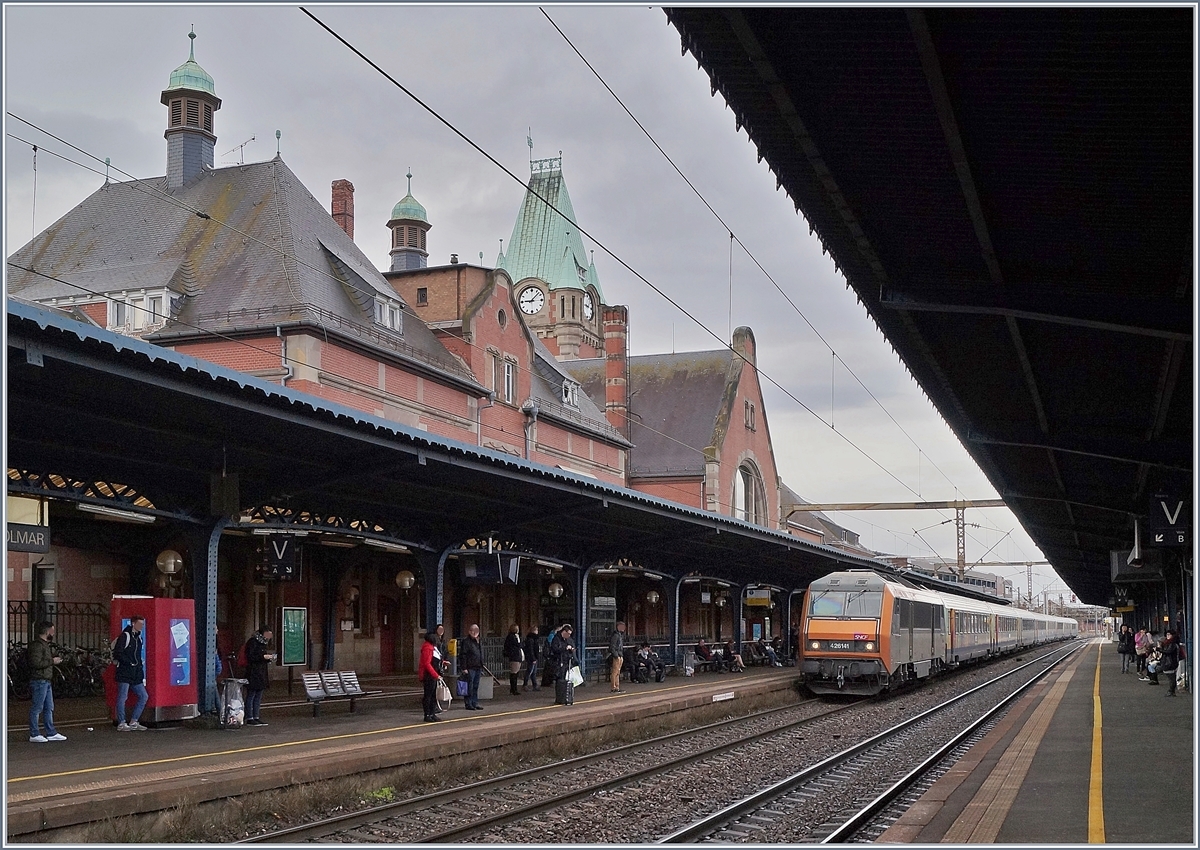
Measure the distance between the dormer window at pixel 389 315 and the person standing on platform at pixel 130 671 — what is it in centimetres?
2088

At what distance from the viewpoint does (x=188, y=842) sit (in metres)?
10.3

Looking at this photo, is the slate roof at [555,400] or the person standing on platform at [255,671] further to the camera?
the slate roof at [555,400]

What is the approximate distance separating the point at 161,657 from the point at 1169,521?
1473 cm

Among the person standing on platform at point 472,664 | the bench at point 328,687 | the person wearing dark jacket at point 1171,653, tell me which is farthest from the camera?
the person wearing dark jacket at point 1171,653

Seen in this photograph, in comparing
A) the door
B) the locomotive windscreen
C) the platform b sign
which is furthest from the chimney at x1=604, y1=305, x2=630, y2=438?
the platform b sign

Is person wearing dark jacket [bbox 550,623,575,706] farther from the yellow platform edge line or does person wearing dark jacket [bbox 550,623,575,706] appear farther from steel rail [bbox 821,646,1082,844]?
the yellow platform edge line

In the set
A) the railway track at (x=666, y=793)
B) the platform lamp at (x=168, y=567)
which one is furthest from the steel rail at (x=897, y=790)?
the platform lamp at (x=168, y=567)

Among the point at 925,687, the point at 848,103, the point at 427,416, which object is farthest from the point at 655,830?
the point at 427,416

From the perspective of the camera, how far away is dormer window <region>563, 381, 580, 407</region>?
48.2 metres

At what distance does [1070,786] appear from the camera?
41.2ft

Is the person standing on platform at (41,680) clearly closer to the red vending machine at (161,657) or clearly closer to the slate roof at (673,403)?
the red vending machine at (161,657)

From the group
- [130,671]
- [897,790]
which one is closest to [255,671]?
[130,671]

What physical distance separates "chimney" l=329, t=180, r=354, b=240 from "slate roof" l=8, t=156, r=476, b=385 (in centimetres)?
561

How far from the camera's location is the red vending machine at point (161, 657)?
1622 centimetres
